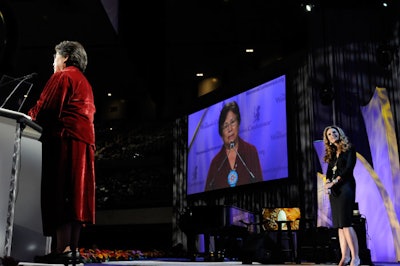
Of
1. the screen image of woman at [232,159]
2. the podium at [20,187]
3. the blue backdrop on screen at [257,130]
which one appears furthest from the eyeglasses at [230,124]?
the podium at [20,187]

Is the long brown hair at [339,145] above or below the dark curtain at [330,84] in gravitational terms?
below

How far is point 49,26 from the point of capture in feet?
25.2

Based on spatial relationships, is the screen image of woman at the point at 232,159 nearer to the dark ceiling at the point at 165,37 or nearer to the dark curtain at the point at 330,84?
the dark curtain at the point at 330,84

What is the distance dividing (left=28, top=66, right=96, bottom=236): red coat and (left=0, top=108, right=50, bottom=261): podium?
122mm

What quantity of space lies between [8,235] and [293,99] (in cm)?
722

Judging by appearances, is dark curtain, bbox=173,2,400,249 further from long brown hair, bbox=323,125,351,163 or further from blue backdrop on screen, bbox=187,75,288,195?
long brown hair, bbox=323,125,351,163

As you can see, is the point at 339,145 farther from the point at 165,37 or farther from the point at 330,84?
the point at 165,37

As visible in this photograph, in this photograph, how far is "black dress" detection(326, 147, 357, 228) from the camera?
13.3ft

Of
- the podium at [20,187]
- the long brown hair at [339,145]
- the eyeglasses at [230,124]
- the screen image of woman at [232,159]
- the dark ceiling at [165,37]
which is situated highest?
the dark ceiling at [165,37]

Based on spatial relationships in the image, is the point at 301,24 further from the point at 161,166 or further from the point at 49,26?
the point at 161,166

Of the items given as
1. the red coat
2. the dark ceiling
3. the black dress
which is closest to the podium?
the red coat

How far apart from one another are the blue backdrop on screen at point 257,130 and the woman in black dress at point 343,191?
3744mm

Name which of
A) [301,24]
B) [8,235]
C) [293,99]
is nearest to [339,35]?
[301,24]

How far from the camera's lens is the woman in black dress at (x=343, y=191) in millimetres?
4043
